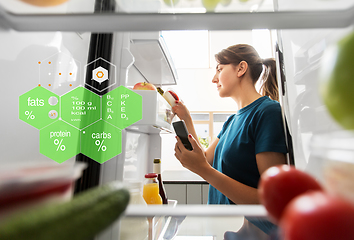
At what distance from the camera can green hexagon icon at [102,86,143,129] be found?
2.06ft

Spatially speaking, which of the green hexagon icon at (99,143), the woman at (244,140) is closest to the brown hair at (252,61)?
the woman at (244,140)

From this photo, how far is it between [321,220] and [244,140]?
718 millimetres

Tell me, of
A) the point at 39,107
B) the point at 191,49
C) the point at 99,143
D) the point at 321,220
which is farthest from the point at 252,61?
the point at 191,49

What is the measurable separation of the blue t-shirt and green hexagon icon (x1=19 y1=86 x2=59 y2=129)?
0.62m

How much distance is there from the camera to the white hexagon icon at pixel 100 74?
0.61m

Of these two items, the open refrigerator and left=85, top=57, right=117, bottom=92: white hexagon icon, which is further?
left=85, top=57, right=117, bottom=92: white hexagon icon

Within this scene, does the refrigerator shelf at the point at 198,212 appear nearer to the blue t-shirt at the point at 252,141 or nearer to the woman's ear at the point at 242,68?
the blue t-shirt at the point at 252,141

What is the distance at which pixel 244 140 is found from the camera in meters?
0.78

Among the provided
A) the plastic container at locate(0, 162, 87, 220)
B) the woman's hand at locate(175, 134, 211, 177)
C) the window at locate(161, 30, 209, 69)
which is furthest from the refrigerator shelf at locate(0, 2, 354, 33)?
the window at locate(161, 30, 209, 69)

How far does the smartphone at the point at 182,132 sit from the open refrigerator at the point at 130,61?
9 cm

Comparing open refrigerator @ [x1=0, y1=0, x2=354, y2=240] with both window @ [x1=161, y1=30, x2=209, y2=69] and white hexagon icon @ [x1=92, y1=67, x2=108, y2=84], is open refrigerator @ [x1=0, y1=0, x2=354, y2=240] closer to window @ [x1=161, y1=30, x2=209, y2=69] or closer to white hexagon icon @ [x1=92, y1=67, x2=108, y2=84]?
white hexagon icon @ [x1=92, y1=67, x2=108, y2=84]

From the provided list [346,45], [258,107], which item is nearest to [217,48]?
[258,107]

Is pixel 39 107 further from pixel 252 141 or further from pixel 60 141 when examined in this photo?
pixel 252 141

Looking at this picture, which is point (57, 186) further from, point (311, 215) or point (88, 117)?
point (88, 117)
